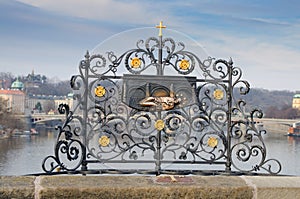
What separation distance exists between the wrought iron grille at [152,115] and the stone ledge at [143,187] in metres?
1.06

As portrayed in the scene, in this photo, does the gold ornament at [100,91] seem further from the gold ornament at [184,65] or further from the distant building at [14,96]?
the distant building at [14,96]

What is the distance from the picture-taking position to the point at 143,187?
8.39 feet

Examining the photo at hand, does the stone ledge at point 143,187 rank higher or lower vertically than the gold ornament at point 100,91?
lower

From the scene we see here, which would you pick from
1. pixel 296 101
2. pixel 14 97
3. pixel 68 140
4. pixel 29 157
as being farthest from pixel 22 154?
pixel 296 101

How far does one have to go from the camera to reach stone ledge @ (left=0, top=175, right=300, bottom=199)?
250 cm

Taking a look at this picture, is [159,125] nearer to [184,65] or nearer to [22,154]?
[184,65]

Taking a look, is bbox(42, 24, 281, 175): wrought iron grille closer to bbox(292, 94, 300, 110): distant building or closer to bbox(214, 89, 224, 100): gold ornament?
bbox(214, 89, 224, 100): gold ornament

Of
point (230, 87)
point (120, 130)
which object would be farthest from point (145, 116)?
point (230, 87)

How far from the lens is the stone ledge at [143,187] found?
2.50 metres

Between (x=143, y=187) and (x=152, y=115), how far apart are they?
1.42 m

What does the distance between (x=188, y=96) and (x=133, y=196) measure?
152 centimetres

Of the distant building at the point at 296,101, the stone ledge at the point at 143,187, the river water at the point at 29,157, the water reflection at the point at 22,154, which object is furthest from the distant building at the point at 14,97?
the stone ledge at the point at 143,187

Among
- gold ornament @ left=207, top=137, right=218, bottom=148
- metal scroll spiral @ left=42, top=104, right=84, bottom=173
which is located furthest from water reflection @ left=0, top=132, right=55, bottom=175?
gold ornament @ left=207, top=137, right=218, bottom=148

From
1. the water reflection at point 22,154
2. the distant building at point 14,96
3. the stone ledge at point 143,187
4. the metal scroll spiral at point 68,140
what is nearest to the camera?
the stone ledge at point 143,187
